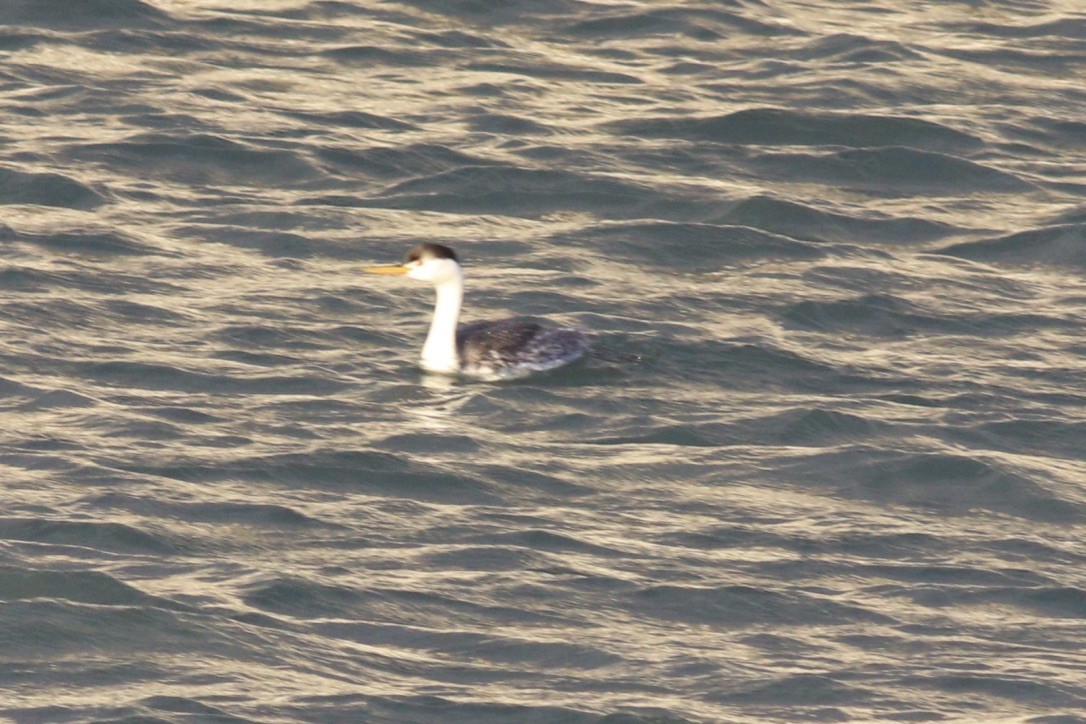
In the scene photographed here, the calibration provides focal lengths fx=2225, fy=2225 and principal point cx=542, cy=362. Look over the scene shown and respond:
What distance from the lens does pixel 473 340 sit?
13.8 meters

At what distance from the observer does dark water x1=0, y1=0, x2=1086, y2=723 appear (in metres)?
9.42

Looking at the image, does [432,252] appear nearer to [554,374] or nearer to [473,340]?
[473,340]

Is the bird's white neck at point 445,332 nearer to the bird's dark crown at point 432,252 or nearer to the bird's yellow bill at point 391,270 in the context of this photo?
the bird's dark crown at point 432,252

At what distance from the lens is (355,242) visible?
15.8 meters

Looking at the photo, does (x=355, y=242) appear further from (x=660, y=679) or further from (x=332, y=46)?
(x=660, y=679)

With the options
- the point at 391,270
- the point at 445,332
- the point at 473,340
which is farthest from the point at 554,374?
the point at 391,270

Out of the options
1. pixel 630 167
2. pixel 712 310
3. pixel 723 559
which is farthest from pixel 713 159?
pixel 723 559

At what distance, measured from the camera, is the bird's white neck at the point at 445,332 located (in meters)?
13.7

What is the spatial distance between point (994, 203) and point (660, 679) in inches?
361

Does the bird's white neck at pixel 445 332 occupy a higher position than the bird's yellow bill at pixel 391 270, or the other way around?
the bird's yellow bill at pixel 391 270

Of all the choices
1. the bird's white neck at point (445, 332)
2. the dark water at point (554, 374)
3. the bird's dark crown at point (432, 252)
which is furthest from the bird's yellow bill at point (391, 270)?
the dark water at point (554, 374)

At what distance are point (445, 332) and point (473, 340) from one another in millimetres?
191

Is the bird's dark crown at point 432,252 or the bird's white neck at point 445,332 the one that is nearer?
the bird's white neck at point 445,332

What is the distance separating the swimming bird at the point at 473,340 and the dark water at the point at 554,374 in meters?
0.24
